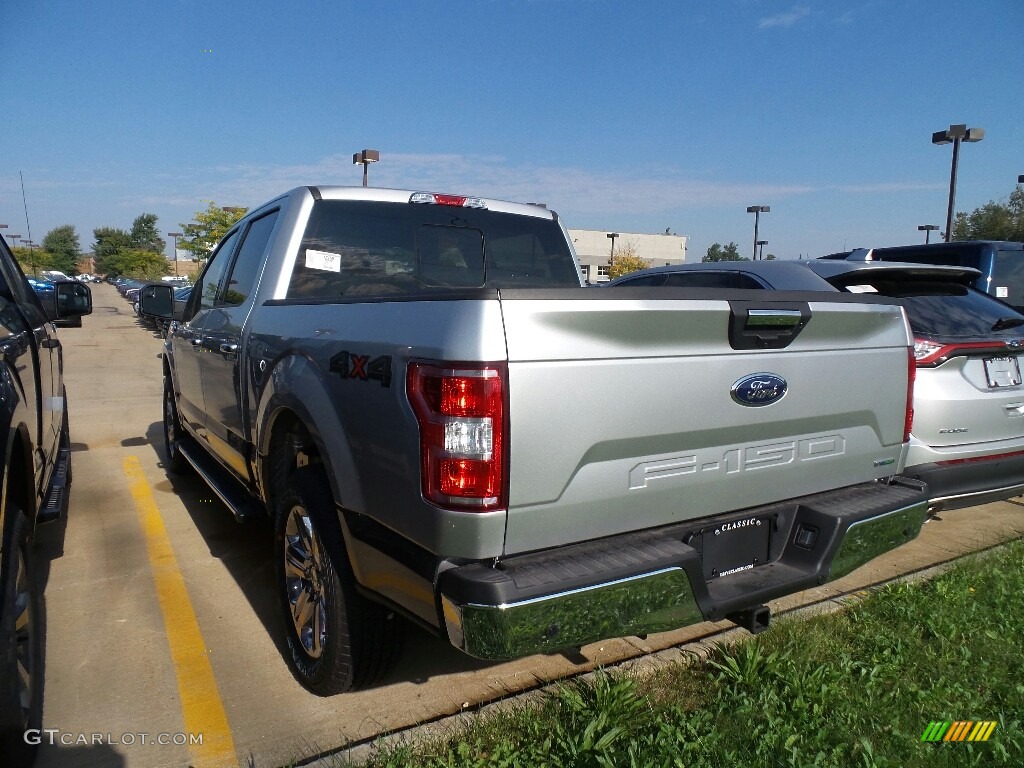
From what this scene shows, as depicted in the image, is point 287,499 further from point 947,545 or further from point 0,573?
point 947,545

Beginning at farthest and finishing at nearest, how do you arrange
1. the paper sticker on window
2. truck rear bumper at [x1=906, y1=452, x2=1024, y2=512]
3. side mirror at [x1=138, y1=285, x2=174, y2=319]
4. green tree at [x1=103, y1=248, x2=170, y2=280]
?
green tree at [x1=103, y1=248, x2=170, y2=280] → side mirror at [x1=138, y1=285, x2=174, y2=319] → truck rear bumper at [x1=906, y1=452, x2=1024, y2=512] → the paper sticker on window

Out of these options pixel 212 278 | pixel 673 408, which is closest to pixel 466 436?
pixel 673 408

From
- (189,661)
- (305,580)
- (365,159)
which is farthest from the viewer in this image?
(365,159)

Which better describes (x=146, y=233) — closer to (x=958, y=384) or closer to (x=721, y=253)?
(x=721, y=253)

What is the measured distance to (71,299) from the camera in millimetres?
5133

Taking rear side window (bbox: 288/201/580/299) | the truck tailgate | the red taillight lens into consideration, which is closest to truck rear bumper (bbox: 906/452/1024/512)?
the red taillight lens

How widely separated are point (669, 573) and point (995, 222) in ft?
129

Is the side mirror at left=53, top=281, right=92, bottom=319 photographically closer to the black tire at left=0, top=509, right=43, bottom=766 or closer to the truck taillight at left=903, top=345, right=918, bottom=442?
the black tire at left=0, top=509, right=43, bottom=766

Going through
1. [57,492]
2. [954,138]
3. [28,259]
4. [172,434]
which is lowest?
[172,434]

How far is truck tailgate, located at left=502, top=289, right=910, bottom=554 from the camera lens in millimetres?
2113

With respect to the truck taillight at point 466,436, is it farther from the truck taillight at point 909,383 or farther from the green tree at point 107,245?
the green tree at point 107,245

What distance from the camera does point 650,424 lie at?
2320mm

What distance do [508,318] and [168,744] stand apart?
2.06 meters

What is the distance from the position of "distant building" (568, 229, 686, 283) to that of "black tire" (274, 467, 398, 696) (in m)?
66.9
